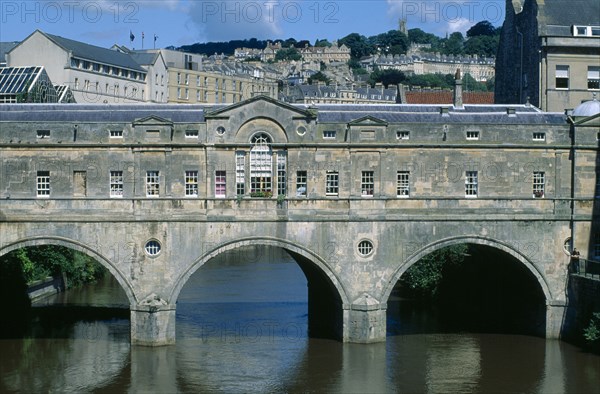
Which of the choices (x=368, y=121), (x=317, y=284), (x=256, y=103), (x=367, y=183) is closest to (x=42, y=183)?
(x=256, y=103)

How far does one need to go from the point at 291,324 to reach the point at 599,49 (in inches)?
973

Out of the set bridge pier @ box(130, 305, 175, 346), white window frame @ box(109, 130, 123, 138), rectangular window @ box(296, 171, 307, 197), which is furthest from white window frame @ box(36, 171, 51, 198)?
rectangular window @ box(296, 171, 307, 197)

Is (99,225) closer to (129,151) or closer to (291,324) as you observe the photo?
(129,151)

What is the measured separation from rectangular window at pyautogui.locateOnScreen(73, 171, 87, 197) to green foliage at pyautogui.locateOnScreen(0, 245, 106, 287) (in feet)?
32.7

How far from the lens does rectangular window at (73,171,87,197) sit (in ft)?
161

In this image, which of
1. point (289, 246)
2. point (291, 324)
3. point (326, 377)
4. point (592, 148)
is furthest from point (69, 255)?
point (592, 148)

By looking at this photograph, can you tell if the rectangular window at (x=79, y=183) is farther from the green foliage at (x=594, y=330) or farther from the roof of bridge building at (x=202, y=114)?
the green foliage at (x=594, y=330)

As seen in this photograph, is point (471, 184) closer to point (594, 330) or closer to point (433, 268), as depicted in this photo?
point (594, 330)

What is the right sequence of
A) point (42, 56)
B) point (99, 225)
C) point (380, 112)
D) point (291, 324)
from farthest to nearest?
point (42, 56) < point (291, 324) < point (380, 112) < point (99, 225)

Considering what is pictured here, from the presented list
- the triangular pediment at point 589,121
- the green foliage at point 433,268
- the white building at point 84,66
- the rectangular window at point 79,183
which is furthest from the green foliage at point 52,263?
the triangular pediment at point 589,121

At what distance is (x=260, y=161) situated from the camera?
49.7 m

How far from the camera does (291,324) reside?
5597 centimetres

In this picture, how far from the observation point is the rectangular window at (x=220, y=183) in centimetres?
4950

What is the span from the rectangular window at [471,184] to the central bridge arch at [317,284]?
24.3ft
